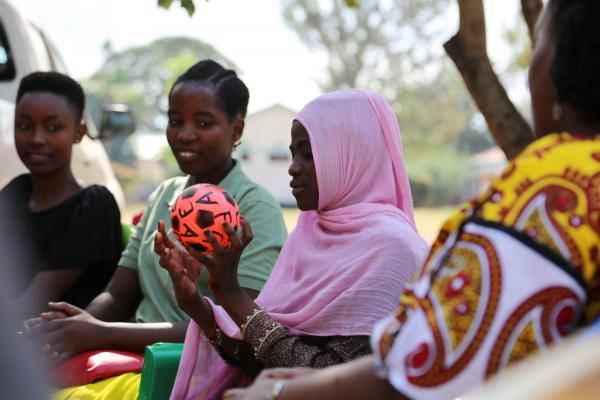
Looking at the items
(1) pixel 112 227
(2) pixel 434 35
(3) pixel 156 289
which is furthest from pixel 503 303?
(2) pixel 434 35

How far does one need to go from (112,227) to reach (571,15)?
262 cm

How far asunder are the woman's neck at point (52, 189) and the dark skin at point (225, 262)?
3.74ft

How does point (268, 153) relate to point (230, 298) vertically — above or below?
below

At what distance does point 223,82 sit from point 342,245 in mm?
1150

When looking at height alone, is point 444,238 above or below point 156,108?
above

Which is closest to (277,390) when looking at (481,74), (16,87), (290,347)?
(290,347)

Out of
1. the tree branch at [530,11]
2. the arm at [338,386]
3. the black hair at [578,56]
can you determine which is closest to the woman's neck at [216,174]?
the tree branch at [530,11]

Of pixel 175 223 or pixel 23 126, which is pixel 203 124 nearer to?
pixel 175 223

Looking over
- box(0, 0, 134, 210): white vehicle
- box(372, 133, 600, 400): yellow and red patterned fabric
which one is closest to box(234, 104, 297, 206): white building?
box(0, 0, 134, 210): white vehicle

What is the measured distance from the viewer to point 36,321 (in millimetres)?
3328

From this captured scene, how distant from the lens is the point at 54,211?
3.87 m

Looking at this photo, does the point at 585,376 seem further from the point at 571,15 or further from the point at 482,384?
the point at 571,15

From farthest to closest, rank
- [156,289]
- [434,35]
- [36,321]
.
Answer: [434,35] < [156,289] < [36,321]

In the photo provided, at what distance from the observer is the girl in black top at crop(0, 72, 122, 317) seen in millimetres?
3734
